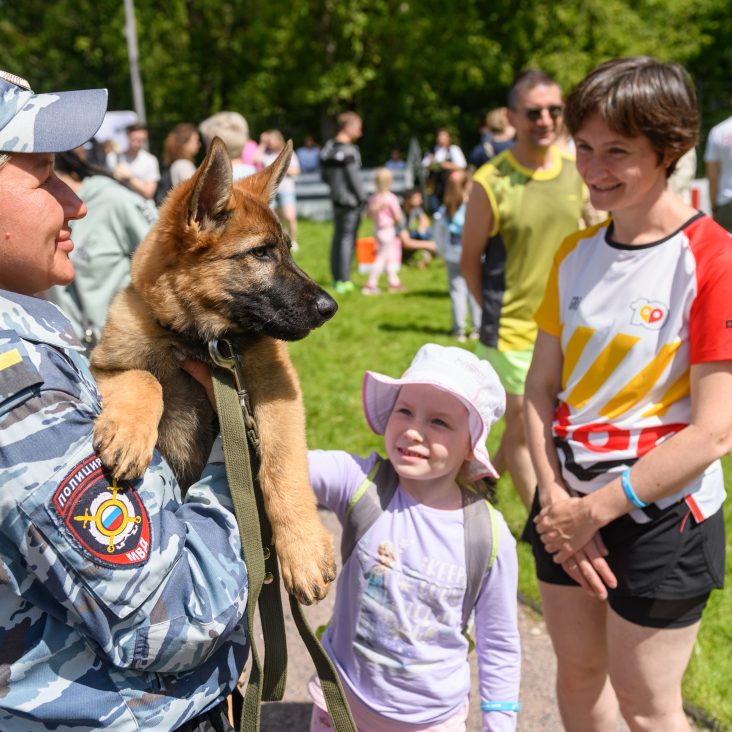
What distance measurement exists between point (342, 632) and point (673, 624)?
1002mm

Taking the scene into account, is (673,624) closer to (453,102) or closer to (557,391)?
(557,391)

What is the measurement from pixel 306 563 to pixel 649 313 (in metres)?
1.24

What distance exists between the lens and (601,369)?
2443 mm

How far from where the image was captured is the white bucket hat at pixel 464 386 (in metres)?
2.38

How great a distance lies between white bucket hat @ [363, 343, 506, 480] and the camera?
2.38m

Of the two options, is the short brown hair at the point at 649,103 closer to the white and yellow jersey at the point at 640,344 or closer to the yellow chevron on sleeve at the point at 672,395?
the white and yellow jersey at the point at 640,344

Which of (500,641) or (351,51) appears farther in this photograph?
(351,51)

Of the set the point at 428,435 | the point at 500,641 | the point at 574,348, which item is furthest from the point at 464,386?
the point at 500,641

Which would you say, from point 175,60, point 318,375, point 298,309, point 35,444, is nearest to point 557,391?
point 298,309

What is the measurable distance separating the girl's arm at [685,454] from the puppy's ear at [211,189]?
1.41m

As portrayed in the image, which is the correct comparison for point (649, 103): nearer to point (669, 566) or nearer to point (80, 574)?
point (669, 566)

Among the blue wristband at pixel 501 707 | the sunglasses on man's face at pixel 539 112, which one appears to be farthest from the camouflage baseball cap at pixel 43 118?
the sunglasses on man's face at pixel 539 112

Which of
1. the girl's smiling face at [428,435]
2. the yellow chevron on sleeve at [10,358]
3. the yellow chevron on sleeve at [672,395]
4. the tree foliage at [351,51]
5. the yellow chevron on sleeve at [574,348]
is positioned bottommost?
the girl's smiling face at [428,435]

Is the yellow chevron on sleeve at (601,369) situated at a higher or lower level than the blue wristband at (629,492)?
higher
